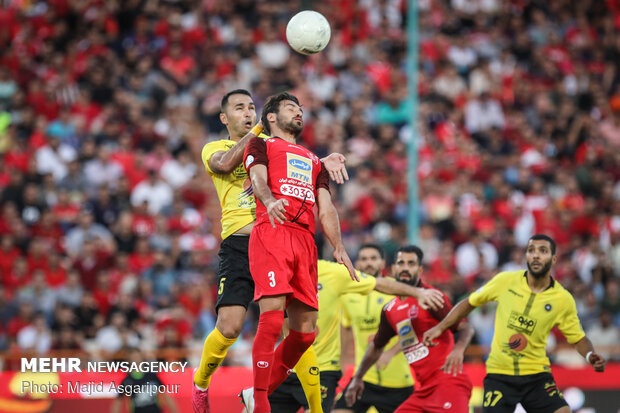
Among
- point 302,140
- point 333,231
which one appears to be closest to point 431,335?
point 333,231

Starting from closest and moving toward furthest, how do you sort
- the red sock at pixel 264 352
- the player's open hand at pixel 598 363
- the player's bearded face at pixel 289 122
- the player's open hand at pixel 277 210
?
the player's open hand at pixel 277 210
the red sock at pixel 264 352
the player's bearded face at pixel 289 122
the player's open hand at pixel 598 363

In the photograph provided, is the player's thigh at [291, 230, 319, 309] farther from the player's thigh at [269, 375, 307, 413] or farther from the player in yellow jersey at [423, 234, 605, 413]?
the player's thigh at [269, 375, 307, 413]

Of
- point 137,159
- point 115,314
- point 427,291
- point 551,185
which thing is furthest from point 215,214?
point 427,291

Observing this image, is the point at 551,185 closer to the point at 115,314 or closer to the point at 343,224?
the point at 343,224

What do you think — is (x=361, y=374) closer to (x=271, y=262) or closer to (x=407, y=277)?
(x=407, y=277)

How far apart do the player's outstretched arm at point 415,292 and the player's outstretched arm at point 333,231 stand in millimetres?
1306

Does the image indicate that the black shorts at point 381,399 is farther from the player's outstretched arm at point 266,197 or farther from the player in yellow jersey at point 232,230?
the player's outstretched arm at point 266,197

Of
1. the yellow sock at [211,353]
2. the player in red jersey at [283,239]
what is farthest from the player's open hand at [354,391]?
the player in red jersey at [283,239]

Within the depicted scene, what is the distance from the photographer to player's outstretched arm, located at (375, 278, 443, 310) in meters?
8.84

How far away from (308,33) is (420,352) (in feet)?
11.2

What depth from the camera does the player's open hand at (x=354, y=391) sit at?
10008 millimetres

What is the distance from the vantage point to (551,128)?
20297 mm

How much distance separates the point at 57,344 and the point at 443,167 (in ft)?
27.1

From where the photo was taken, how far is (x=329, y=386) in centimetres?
1009
